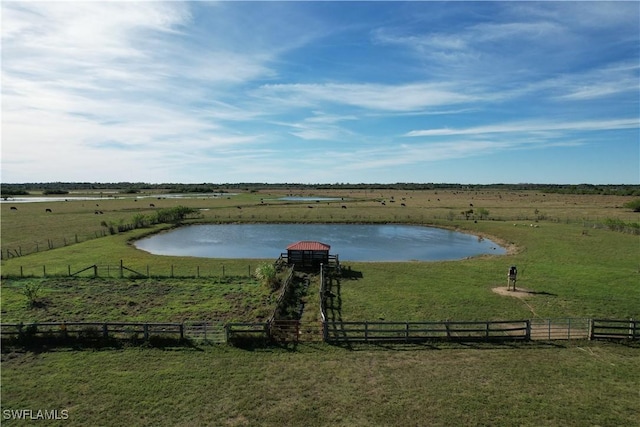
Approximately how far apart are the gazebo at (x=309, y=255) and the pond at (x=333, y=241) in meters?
6.58

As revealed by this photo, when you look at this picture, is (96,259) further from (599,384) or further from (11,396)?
(599,384)

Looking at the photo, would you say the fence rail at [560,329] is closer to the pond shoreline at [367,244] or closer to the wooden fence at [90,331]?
the wooden fence at [90,331]

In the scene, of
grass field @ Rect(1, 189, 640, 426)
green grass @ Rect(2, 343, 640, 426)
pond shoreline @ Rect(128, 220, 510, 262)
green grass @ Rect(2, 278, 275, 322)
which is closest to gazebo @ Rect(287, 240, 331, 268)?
grass field @ Rect(1, 189, 640, 426)

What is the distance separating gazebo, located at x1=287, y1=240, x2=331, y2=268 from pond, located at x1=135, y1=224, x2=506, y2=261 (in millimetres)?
6583

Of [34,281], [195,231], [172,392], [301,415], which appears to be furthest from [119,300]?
[195,231]

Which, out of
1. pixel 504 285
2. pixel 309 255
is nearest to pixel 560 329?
pixel 504 285

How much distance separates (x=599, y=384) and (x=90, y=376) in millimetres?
21020

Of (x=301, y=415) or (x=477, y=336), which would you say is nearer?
(x=301, y=415)

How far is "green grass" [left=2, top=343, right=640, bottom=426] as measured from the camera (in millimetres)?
13078

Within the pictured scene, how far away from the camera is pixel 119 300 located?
25.8 meters

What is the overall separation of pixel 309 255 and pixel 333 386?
71.3 ft

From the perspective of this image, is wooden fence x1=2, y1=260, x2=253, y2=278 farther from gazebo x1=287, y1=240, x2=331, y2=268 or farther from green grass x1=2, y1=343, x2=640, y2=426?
green grass x1=2, y1=343, x2=640, y2=426

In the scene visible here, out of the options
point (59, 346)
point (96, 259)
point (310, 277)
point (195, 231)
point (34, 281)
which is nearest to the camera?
point (59, 346)

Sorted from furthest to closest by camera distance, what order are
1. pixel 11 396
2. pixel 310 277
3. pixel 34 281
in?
pixel 310 277 → pixel 34 281 → pixel 11 396
